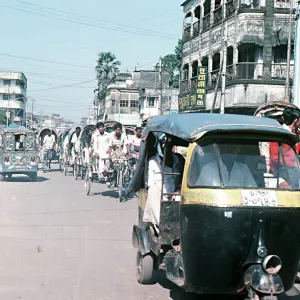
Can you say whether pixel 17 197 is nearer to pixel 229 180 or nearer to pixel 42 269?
pixel 42 269

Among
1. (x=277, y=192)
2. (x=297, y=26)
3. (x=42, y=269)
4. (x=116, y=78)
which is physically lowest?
(x=42, y=269)

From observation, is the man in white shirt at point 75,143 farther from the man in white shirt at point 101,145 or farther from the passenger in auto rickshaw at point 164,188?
the passenger in auto rickshaw at point 164,188

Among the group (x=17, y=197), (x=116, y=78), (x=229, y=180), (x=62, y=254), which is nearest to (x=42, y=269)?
(x=62, y=254)

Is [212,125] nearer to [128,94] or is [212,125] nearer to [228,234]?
[228,234]

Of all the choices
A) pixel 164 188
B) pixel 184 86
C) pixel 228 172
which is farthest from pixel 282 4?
pixel 228 172

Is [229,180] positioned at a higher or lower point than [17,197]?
higher

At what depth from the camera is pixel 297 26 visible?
1870 centimetres

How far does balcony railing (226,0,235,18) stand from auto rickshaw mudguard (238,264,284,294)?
29.0 meters

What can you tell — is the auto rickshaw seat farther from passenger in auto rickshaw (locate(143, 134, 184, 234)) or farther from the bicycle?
the bicycle

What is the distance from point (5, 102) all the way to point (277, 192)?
98.2 metres

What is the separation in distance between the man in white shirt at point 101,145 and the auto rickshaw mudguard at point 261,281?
11.4 meters

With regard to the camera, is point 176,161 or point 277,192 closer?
point 277,192

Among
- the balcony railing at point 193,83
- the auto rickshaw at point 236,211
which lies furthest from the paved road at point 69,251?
the balcony railing at point 193,83

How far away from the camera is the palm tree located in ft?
281
